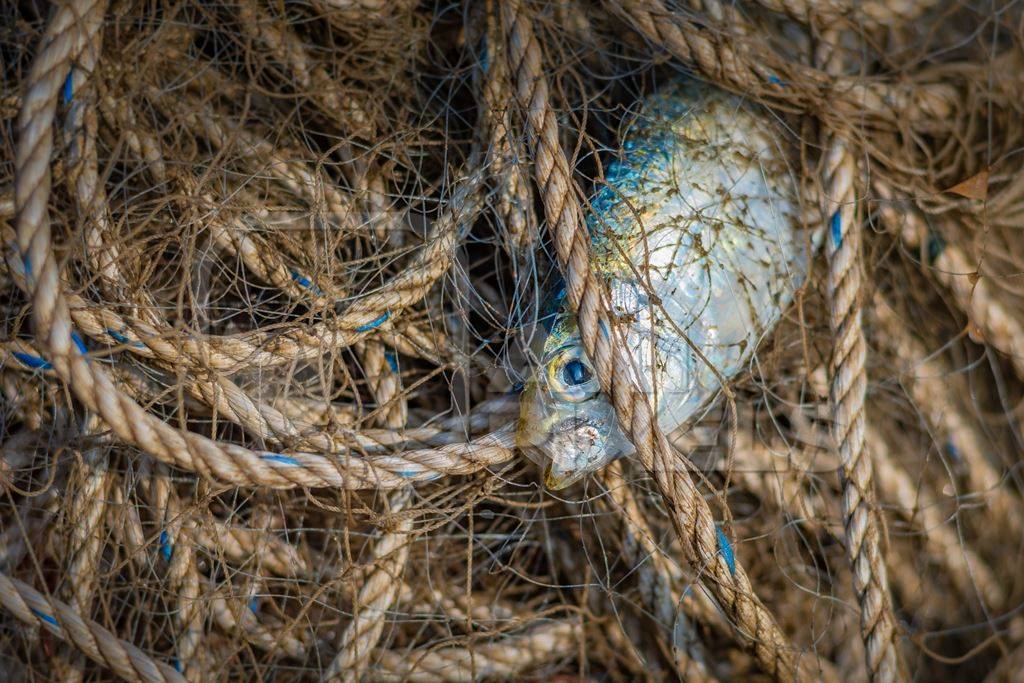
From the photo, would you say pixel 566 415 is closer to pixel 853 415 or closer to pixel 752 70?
pixel 853 415

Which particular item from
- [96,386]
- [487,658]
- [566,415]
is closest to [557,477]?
[566,415]

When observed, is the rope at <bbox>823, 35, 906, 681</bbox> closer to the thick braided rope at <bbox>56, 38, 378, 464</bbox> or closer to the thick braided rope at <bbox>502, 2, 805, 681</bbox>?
the thick braided rope at <bbox>502, 2, 805, 681</bbox>

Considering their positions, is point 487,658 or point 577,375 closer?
point 577,375

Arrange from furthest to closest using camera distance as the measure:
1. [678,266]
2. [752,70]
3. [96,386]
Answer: [752,70] < [678,266] < [96,386]

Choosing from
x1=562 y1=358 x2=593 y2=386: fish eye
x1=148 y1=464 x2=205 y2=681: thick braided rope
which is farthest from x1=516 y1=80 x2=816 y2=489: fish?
x1=148 y1=464 x2=205 y2=681: thick braided rope

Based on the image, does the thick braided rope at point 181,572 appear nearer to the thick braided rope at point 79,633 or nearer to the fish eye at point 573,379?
the thick braided rope at point 79,633

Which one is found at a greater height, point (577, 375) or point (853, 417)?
point (577, 375)

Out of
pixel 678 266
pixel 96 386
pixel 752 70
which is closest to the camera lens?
pixel 96 386

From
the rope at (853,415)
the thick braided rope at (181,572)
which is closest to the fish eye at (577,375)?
the rope at (853,415)

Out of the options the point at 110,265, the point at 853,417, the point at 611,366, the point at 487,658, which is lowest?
the point at 487,658
